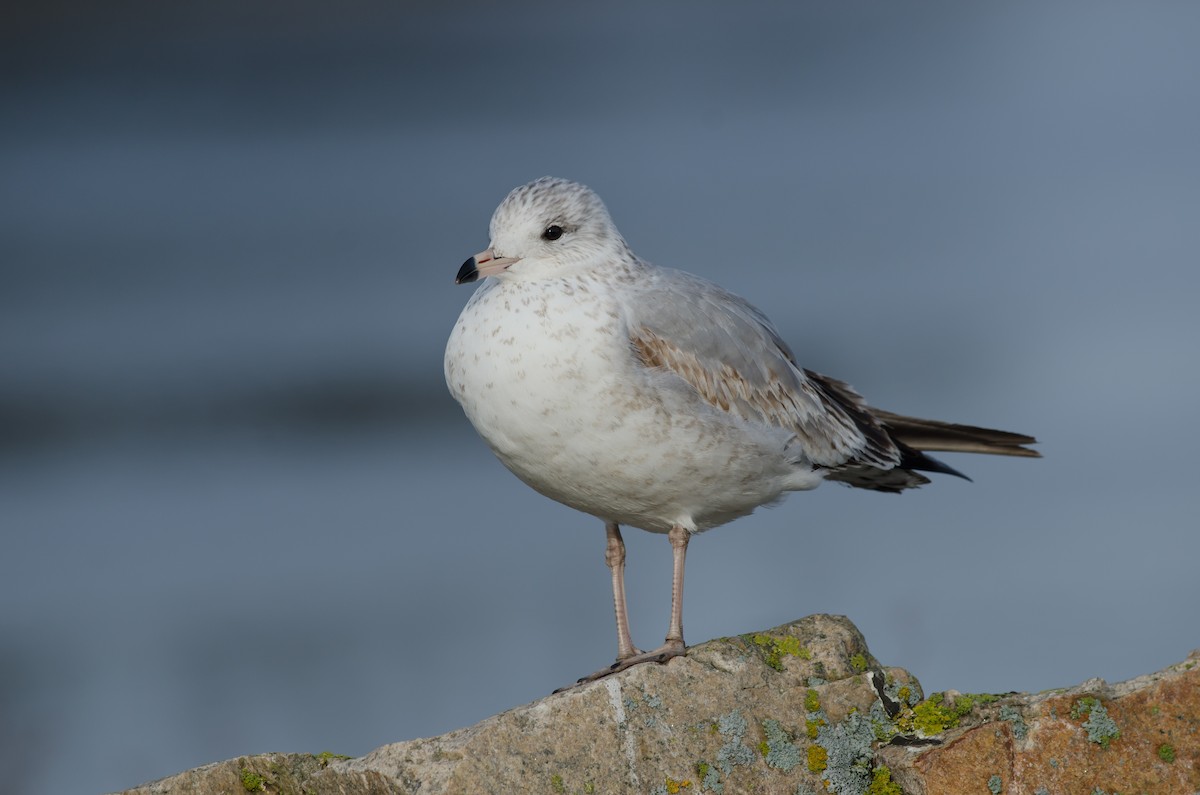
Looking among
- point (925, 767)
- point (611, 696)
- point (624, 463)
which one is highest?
point (624, 463)

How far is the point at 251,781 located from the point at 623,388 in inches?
62.8

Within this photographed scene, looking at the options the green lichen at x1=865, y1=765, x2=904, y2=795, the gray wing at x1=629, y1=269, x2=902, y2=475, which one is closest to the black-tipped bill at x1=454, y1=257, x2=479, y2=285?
the gray wing at x1=629, y1=269, x2=902, y2=475

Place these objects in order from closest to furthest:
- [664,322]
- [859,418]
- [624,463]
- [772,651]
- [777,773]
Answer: [777,773] → [772,651] → [624,463] → [664,322] → [859,418]

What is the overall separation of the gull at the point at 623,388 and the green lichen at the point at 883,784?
0.70m

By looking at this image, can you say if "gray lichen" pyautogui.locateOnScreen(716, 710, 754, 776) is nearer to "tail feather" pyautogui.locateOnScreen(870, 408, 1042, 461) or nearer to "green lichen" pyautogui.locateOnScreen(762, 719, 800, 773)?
"green lichen" pyautogui.locateOnScreen(762, 719, 800, 773)

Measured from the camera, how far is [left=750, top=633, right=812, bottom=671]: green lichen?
12.4 feet

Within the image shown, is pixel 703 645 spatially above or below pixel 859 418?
below

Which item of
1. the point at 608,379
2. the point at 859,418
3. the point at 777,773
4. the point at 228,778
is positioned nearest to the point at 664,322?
the point at 608,379

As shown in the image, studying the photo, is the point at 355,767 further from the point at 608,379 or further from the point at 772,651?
the point at 608,379

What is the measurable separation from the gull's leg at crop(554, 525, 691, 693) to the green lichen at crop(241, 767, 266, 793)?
83 centimetres

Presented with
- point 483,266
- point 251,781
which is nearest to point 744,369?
point 483,266

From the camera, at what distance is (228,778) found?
3.39m

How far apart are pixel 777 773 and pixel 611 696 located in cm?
46

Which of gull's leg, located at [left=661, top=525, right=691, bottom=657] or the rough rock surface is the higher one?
gull's leg, located at [left=661, top=525, right=691, bottom=657]
